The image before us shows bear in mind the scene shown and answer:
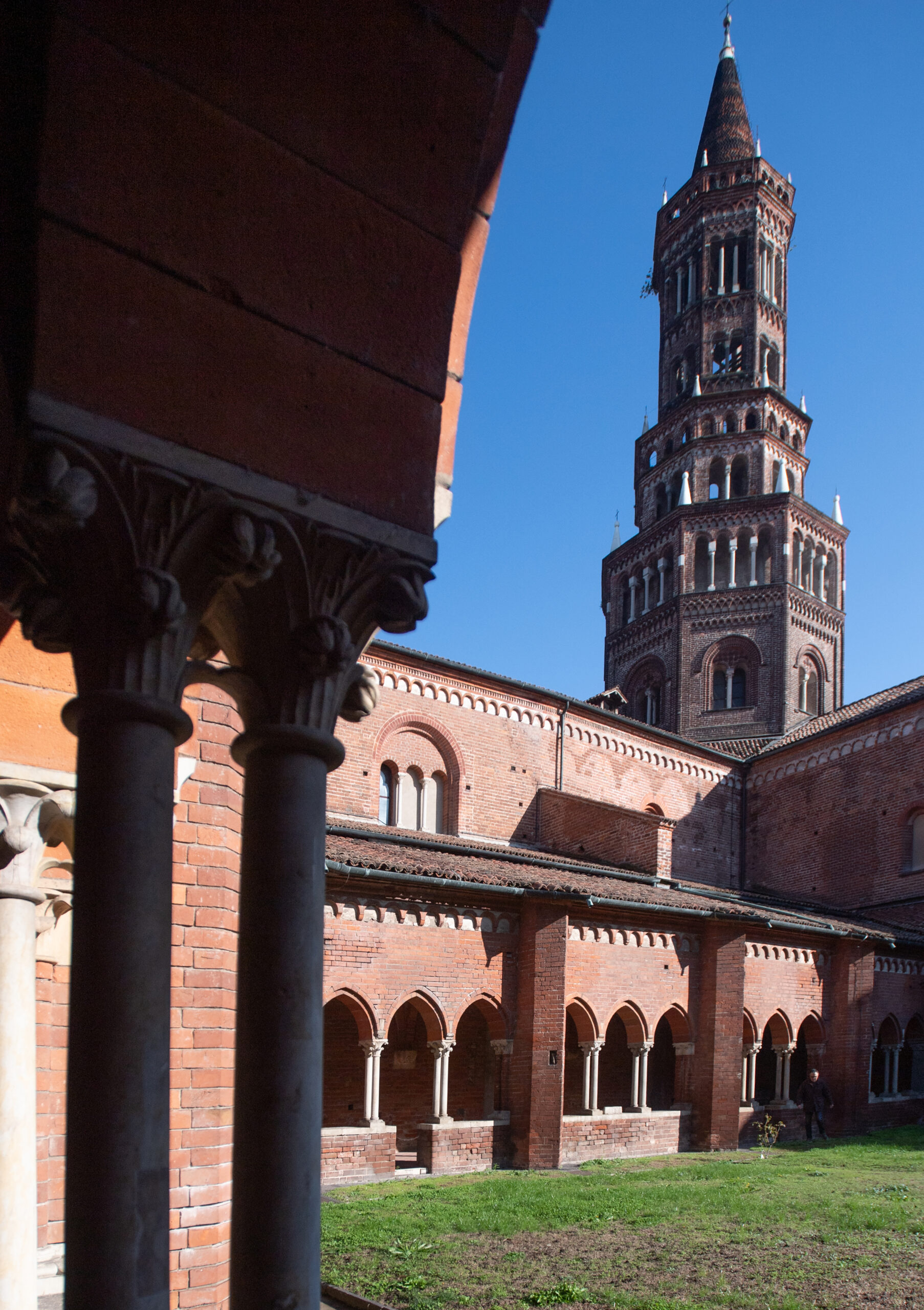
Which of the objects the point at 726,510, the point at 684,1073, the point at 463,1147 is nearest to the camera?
the point at 463,1147

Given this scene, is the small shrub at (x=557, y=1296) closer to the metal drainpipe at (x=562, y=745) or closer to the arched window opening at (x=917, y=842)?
the metal drainpipe at (x=562, y=745)

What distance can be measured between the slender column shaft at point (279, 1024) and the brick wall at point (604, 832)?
19.1m

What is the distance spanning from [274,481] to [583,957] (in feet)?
49.6

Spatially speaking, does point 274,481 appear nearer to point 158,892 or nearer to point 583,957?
point 158,892

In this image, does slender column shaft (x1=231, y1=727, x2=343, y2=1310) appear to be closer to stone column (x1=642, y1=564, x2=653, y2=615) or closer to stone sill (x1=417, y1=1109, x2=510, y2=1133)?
stone sill (x1=417, y1=1109, x2=510, y2=1133)

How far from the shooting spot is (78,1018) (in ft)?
8.77

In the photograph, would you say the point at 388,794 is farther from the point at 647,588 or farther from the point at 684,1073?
the point at 647,588

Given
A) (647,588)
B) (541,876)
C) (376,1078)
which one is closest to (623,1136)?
(541,876)

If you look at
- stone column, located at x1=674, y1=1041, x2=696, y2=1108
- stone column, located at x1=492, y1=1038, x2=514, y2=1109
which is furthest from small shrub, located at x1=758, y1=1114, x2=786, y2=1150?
stone column, located at x1=492, y1=1038, x2=514, y2=1109

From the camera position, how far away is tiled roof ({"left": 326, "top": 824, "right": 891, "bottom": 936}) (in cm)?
1536

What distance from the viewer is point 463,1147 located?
15180 mm

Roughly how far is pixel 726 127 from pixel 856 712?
2096 centimetres

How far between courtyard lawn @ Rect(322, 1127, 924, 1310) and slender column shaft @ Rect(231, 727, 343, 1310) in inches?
213

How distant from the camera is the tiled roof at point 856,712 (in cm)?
2558
